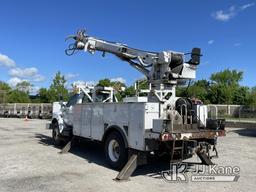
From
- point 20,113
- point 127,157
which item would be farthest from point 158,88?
point 20,113

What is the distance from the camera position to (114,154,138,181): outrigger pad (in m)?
8.30

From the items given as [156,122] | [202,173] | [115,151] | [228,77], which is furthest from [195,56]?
[228,77]

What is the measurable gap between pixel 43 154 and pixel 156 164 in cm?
406

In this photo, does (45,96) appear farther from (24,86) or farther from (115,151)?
(115,151)

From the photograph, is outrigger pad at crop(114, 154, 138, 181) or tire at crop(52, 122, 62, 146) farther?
tire at crop(52, 122, 62, 146)

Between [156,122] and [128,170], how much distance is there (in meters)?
1.36

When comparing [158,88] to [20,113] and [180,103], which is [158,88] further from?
[20,113]

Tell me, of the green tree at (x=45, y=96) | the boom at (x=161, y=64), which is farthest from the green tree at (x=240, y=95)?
the boom at (x=161, y=64)

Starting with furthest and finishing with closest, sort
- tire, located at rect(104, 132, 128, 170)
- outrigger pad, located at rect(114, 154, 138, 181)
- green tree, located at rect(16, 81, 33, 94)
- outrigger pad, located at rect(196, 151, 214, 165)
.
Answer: green tree, located at rect(16, 81, 33, 94) < outrigger pad, located at rect(196, 151, 214, 165) < tire, located at rect(104, 132, 128, 170) < outrigger pad, located at rect(114, 154, 138, 181)

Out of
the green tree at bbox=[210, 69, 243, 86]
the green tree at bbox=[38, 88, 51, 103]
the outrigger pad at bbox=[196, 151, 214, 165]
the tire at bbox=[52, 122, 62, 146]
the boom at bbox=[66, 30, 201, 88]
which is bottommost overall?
the outrigger pad at bbox=[196, 151, 214, 165]

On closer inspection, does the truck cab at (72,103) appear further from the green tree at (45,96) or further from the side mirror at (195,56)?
the green tree at (45,96)

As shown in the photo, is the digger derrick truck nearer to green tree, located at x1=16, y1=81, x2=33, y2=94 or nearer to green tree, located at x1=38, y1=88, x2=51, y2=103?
green tree, located at x1=38, y1=88, x2=51, y2=103

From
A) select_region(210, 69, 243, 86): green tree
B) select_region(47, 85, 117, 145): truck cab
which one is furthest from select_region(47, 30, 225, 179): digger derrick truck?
select_region(210, 69, 243, 86): green tree

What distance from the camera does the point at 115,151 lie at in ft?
32.2
